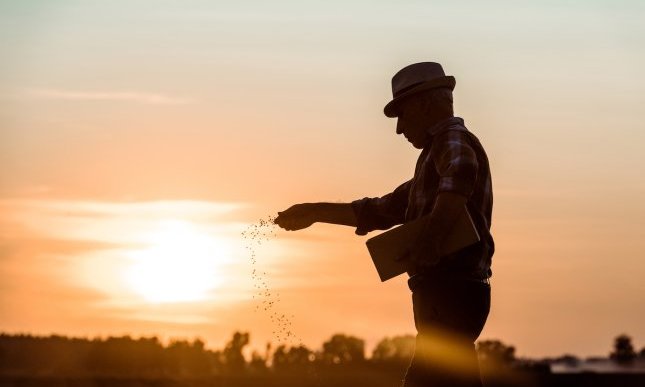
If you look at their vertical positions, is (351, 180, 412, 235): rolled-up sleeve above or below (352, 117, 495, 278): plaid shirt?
above

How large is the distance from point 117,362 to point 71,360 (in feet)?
4.11

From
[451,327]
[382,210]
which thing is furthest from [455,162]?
[382,210]

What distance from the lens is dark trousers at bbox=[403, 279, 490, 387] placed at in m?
8.72

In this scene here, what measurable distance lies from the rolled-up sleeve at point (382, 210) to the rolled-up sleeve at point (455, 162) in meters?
1.22

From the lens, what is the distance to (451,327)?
8.73 m

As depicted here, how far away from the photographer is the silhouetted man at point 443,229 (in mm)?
8531

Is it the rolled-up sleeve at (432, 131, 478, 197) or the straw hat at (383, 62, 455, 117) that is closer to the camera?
the rolled-up sleeve at (432, 131, 478, 197)

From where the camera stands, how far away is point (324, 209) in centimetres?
1041

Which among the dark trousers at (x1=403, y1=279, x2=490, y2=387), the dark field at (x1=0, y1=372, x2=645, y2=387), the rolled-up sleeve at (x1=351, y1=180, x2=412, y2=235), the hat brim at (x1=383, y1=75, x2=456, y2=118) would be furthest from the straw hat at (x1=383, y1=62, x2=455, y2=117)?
the dark field at (x1=0, y1=372, x2=645, y2=387)

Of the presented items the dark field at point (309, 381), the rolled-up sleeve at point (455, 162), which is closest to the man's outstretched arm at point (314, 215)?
the rolled-up sleeve at point (455, 162)

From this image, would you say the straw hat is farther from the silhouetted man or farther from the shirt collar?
the shirt collar

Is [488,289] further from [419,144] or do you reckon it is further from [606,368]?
[606,368]

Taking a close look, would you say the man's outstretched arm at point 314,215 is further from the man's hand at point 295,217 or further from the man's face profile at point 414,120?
the man's face profile at point 414,120

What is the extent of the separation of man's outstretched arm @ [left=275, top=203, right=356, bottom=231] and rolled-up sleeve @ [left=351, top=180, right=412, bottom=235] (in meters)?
0.06
